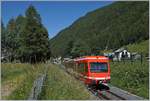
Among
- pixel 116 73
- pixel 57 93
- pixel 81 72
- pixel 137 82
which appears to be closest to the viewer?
pixel 57 93

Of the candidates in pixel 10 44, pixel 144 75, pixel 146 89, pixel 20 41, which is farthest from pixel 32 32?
pixel 146 89

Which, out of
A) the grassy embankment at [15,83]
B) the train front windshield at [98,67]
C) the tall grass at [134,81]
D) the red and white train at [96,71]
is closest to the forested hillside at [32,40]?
the grassy embankment at [15,83]

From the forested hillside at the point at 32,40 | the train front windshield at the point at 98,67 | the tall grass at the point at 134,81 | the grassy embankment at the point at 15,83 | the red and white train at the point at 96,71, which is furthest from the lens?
the forested hillside at the point at 32,40

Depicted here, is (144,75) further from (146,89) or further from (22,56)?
(22,56)

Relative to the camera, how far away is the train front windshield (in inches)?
1119

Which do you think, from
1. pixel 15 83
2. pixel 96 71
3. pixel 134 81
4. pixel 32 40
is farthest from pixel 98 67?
pixel 32 40

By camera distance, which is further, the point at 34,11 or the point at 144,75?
the point at 34,11

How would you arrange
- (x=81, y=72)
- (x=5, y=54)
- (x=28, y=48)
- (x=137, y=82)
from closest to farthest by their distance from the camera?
(x=137, y=82) → (x=81, y=72) → (x=28, y=48) → (x=5, y=54)

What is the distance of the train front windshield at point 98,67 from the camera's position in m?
28.4

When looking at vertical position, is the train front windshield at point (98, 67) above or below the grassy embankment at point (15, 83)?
above

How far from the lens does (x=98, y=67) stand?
28625 mm

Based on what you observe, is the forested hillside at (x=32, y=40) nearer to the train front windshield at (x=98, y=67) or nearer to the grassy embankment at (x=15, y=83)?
the grassy embankment at (x=15, y=83)

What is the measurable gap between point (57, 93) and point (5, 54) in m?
64.2

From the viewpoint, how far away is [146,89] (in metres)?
23.8
